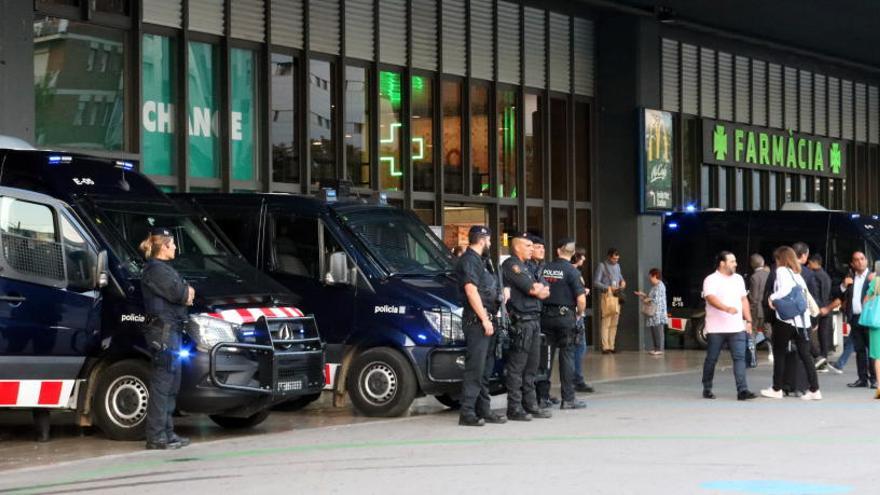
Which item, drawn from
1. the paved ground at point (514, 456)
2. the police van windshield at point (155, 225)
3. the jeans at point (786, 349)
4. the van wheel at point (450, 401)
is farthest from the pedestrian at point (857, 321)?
the police van windshield at point (155, 225)

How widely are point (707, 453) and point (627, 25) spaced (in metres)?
17.2

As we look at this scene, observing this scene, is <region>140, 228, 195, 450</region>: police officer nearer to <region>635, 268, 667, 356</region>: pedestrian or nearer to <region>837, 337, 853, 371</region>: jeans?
<region>837, 337, 853, 371</region>: jeans

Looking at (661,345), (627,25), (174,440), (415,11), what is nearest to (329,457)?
(174,440)

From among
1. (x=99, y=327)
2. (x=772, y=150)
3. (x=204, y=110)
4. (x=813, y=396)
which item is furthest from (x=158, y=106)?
(x=772, y=150)

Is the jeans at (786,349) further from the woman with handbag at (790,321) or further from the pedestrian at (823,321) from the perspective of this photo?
the pedestrian at (823,321)

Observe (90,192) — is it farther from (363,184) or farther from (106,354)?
(363,184)

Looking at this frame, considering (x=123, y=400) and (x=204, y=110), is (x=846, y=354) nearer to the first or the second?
(x=204, y=110)

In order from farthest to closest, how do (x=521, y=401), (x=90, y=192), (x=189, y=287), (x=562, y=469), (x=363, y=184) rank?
(x=363, y=184)
(x=521, y=401)
(x=90, y=192)
(x=189, y=287)
(x=562, y=469)

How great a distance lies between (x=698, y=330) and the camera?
27.3m

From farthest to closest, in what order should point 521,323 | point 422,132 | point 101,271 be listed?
point 422,132 < point 521,323 < point 101,271

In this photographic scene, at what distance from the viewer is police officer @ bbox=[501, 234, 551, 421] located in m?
13.6

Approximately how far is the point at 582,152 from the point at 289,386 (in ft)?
52.0

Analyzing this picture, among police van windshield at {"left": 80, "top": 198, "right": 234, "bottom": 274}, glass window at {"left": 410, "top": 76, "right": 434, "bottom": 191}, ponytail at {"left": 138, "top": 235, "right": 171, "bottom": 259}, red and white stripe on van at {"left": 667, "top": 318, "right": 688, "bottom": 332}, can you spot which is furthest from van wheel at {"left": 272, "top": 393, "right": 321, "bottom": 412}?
red and white stripe on van at {"left": 667, "top": 318, "right": 688, "bottom": 332}

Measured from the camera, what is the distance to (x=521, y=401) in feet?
45.8
